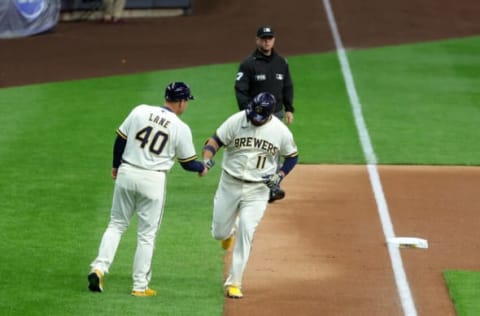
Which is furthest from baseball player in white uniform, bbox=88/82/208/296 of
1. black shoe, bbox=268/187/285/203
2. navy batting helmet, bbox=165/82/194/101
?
black shoe, bbox=268/187/285/203

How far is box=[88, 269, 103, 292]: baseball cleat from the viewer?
11.2 meters

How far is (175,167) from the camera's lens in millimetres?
17344

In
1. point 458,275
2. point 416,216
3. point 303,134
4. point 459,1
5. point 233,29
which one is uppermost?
point 459,1

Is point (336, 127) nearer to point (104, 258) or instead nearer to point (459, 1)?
point (104, 258)

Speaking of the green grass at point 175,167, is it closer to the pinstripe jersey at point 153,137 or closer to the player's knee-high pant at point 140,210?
the player's knee-high pant at point 140,210

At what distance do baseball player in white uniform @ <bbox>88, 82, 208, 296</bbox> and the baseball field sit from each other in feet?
0.95

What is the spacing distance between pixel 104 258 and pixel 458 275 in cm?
349

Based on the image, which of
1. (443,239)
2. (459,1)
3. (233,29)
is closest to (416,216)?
(443,239)

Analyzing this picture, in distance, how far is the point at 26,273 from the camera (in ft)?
39.3

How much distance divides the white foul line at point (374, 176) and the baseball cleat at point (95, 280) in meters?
2.72

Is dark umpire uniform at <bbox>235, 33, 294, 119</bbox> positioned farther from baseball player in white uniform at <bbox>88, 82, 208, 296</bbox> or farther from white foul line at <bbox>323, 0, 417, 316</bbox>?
baseball player in white uniform at <bbox>88, 82, 208, 296</bbox>

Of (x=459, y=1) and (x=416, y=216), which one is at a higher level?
(x=459, y=1)

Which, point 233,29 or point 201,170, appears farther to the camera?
point 233,29

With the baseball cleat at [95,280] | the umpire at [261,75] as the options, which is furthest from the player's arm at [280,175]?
the umpire at [261,75]
